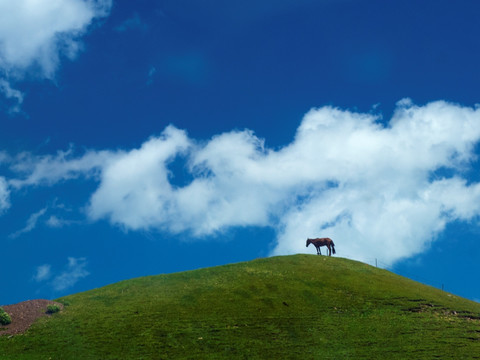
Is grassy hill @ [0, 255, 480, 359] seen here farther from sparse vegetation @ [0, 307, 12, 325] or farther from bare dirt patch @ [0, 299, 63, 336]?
sparse vegetation @ [0, 307, 12, 325]

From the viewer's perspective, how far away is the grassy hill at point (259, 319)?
37.9 meters

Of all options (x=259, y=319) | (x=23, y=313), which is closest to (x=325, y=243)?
(x=259, y=319)

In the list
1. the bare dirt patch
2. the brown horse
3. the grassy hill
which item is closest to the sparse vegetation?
the bare dirt patch

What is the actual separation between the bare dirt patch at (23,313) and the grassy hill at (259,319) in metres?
1.22

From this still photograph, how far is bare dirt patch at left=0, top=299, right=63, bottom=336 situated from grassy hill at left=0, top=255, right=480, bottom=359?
122 cm

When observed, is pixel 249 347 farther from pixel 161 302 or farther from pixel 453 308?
pixel 453 308

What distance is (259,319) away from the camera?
44125 mm

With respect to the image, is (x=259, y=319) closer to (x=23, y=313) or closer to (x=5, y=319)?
(x=23, y=313)

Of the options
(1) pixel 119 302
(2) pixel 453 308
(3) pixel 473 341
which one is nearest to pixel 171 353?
(1) pixel 119 302

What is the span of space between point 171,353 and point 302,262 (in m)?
29.5

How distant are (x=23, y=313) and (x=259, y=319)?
23.8 metres

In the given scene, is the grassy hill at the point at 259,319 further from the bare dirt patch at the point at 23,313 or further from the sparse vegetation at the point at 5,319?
the sparse vegetation at the point at 5,319

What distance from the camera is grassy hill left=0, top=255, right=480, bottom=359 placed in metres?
37.9

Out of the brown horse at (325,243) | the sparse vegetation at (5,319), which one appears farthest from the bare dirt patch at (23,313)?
the brown horse at (325,243)
